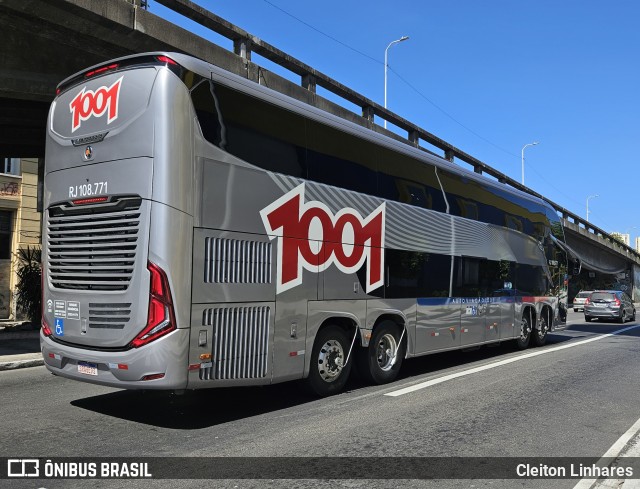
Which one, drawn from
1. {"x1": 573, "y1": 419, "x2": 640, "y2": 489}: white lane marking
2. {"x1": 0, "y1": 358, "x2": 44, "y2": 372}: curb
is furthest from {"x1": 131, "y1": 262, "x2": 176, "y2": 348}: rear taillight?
{"x1": 0, "y1": 358, "x2": 44, "y2": 372}: curb

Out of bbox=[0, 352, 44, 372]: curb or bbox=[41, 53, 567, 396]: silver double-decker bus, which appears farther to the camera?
bbox=[0, 352, 44, 372]: curb

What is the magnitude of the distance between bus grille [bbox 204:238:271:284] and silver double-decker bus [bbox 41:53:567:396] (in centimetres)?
2

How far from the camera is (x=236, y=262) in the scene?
6258 mm

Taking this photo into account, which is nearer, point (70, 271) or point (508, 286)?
point (70, 271)

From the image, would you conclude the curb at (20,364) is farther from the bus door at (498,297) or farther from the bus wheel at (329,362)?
the bus door at (498,297)

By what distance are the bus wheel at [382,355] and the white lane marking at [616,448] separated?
11.4 feet

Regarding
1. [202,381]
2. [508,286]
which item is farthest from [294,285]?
[508,286]

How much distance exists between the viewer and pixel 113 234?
5973 millimetres

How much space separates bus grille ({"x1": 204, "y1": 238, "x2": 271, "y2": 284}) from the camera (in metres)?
6.00

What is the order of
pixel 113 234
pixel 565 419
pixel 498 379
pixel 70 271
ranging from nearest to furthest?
pixel 113 234 < pixel 70 271 < pixel 565 419 < pixel 498 379

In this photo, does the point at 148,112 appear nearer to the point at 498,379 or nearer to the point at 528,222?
the point at 498,379

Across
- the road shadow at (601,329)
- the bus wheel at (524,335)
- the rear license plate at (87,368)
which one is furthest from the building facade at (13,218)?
the road shadow at (601,329)

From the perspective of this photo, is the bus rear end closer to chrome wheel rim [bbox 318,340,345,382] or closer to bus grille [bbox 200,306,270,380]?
bus grille [bbox 200,306,270,380]

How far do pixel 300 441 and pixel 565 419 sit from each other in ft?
11.2
